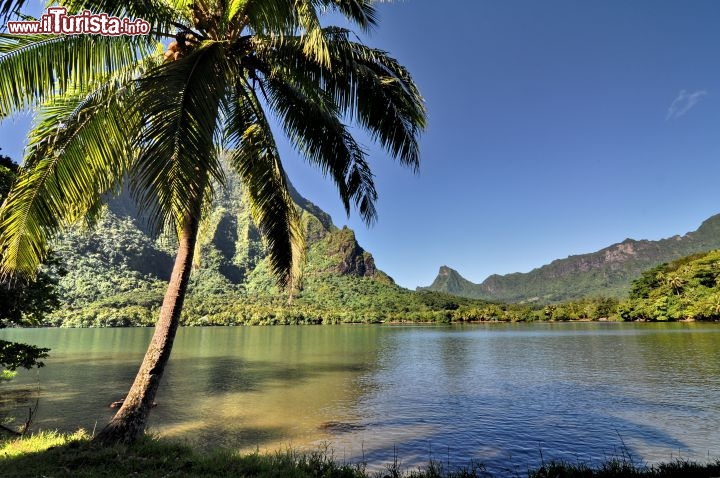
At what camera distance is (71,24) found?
20.8 feet

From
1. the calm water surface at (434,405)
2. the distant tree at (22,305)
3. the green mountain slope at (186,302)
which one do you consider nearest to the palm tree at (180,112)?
the distant tree at (22,305)

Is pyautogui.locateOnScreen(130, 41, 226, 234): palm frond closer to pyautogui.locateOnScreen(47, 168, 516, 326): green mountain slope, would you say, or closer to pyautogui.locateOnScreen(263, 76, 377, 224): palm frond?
pyautogui.locateOnScreen(263, 76, 377, 224): palm frond

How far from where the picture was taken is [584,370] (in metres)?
35.2

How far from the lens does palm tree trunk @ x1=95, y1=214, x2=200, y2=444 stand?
8219 mm

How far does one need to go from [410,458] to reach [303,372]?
23763 millimetres

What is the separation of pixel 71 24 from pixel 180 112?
103 inches

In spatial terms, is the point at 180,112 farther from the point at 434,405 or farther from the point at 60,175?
the point at 434,405

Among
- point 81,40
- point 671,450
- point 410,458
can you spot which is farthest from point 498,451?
point 81,40

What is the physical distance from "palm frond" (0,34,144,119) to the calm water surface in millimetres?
13500

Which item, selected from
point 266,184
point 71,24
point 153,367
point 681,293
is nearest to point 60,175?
point 71,24

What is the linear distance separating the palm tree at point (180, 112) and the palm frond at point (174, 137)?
19 millimetres

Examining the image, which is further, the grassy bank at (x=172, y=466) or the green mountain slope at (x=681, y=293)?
the green mountain slope at (x=681, y=293)

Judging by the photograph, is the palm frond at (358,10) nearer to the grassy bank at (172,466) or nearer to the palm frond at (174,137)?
the palm frond at (174,137)

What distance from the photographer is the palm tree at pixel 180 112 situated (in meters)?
5.88
